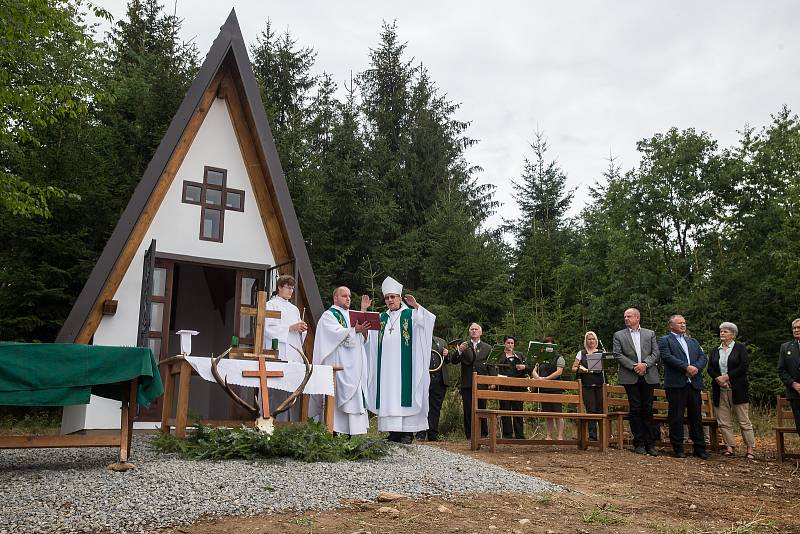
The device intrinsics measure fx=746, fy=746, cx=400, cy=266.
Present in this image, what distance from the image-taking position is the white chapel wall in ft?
35.1

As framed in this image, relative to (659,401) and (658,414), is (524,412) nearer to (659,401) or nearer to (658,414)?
(659,401)


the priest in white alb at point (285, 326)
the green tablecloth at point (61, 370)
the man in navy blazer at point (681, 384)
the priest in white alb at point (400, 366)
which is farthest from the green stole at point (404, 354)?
the green tablecloth at point (61, 370)

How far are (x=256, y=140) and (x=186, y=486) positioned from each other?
25.1 feet

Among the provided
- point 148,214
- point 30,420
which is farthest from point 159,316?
point 30,420

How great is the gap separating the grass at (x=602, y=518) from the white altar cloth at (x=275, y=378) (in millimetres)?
3473

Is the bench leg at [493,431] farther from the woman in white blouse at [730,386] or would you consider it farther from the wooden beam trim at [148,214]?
the wooden beam trim at [148,214]

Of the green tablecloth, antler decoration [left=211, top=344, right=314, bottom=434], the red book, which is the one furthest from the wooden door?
the green tablecloth

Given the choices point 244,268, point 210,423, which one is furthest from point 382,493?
point 244,268

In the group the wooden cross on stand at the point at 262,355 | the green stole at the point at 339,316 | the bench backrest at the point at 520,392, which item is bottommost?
the bench backrest at the point at 520,392

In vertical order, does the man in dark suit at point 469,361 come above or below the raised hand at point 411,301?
below

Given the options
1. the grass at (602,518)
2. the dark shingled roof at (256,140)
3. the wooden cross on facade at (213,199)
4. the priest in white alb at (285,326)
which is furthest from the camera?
the wooden cross on facade at (213,199)

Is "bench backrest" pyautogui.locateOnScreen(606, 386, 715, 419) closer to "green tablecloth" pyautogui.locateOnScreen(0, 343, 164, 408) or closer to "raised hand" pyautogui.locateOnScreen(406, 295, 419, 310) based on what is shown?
"raised hand" pyautogui.locateOnScreen(406, 295, 419, 310)

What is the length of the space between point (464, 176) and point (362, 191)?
5910mm

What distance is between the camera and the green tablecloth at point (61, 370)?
19.9 feet
